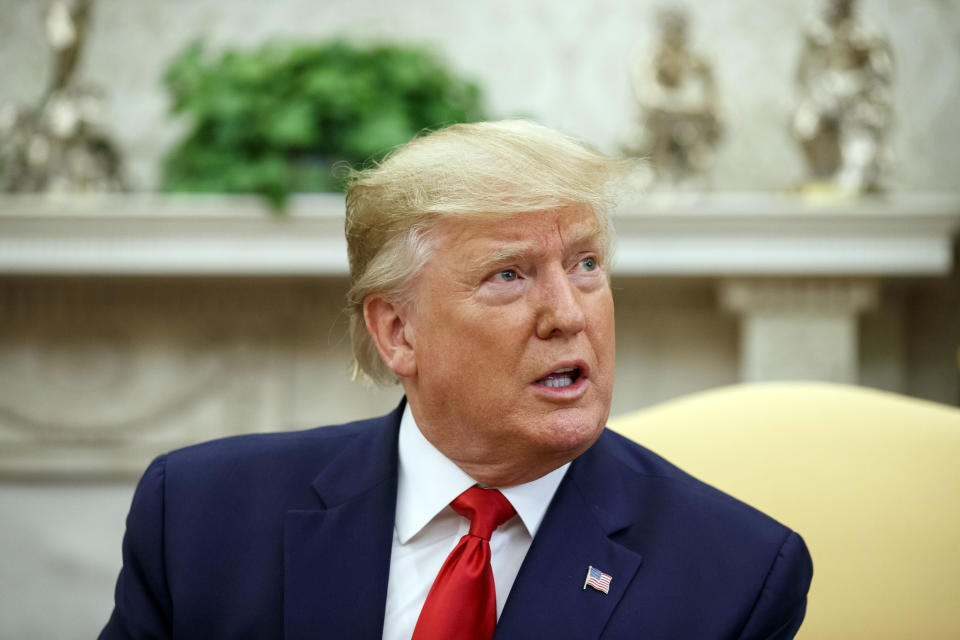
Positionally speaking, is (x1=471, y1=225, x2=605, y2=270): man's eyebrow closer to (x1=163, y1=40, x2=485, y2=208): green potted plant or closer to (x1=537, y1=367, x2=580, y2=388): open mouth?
(x1=537, y1=367, x2=580, y2=388): open mouth

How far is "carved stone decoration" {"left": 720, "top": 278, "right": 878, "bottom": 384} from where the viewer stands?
13.1 feet

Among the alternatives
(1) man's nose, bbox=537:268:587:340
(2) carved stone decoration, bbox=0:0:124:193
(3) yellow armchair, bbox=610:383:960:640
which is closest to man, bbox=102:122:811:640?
(1) man's nose, bbox=537:268:587:340

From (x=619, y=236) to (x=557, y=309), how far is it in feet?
9.35

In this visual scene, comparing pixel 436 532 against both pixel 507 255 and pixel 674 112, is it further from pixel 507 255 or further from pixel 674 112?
pixel 674 112

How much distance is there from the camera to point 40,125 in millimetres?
4555

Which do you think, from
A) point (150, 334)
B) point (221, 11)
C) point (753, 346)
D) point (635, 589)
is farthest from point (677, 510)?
point (221, 11)

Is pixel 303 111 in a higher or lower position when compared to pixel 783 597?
higher

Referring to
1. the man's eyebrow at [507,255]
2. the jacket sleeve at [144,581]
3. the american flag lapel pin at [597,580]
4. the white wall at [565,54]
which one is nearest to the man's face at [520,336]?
the man's eyebrow at [507,255]

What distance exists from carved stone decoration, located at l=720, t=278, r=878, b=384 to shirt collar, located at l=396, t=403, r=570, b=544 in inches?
112

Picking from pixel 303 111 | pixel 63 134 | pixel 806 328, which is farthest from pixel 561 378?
pixel 63 134

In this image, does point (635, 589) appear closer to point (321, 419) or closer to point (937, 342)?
point (321, 419)

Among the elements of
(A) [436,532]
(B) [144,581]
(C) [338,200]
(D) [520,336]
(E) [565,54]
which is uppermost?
(E) [565,54]

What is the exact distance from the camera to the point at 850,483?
1.61m

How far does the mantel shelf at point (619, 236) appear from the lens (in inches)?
155
